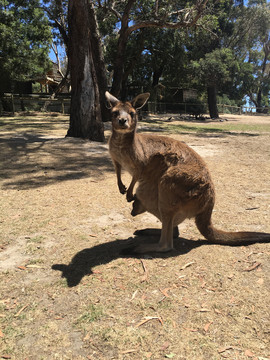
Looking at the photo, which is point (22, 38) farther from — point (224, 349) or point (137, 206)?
point (224, 349)

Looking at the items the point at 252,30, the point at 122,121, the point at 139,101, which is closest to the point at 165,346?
the point at 122,121

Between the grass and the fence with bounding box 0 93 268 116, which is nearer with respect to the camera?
the grass

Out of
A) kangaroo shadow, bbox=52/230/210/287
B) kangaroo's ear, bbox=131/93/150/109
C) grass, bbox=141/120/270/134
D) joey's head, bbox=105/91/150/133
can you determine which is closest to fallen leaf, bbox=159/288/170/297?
kangaroo shadow, bbox=52/230/210/287

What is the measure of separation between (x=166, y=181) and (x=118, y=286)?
1.05 metres

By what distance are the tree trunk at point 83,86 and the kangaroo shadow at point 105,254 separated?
6.50 meters

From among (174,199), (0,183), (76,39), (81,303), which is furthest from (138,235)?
(76,39)

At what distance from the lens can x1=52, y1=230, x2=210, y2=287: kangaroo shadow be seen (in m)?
2.73

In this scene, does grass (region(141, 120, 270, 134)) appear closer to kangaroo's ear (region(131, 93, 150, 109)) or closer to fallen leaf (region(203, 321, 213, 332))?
kangaroo's ear (region(131, 93, 150, 109))

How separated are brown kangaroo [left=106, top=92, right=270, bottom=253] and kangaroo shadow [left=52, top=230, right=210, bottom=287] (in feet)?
0.45

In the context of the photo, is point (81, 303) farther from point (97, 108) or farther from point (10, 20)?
point (10, 20)

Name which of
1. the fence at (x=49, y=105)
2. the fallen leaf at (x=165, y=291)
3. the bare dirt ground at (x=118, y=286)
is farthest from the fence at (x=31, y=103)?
the fallen leaf at (x=165, y=291)

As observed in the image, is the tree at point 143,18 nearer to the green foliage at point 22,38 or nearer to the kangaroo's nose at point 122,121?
the green foliage at point 22,38

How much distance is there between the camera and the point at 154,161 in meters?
3.08

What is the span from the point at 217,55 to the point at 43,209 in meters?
26.7
